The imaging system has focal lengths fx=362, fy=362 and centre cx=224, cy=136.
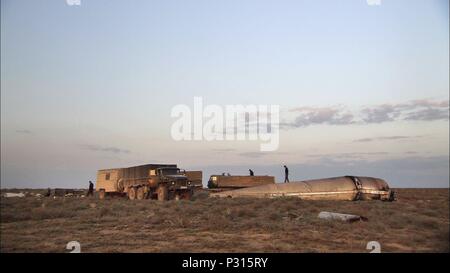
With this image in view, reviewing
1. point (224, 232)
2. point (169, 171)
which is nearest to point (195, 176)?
point (169, 171)

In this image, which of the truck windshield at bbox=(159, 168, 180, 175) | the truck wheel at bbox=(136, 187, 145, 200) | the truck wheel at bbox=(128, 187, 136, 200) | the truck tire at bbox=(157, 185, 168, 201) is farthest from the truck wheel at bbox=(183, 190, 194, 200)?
the truck wheel at bbox=(128, 187, 136, 200)

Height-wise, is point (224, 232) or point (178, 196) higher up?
point (178, 196)

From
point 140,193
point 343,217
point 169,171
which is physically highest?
point 169,171

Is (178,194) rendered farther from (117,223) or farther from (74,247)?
(74,247)

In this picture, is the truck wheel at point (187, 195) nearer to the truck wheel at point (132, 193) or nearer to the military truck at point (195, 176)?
the truck wheel at point (132, 193)

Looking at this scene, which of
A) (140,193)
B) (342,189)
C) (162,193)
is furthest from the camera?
(140,193)

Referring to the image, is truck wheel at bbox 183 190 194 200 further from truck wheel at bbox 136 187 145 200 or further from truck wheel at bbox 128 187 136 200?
truck wheel at bbox 128 187 136 200

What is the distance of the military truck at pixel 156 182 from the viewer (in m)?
27.0

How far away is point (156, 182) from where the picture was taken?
2755 centimetres

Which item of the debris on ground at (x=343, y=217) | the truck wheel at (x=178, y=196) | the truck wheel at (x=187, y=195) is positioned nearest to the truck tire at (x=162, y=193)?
the truck wheel at (x=178, y=196)

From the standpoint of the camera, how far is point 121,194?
1326 inches

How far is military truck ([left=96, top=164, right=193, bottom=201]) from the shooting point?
26984 millimetres

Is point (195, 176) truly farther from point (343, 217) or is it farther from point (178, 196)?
point (343, 217)
